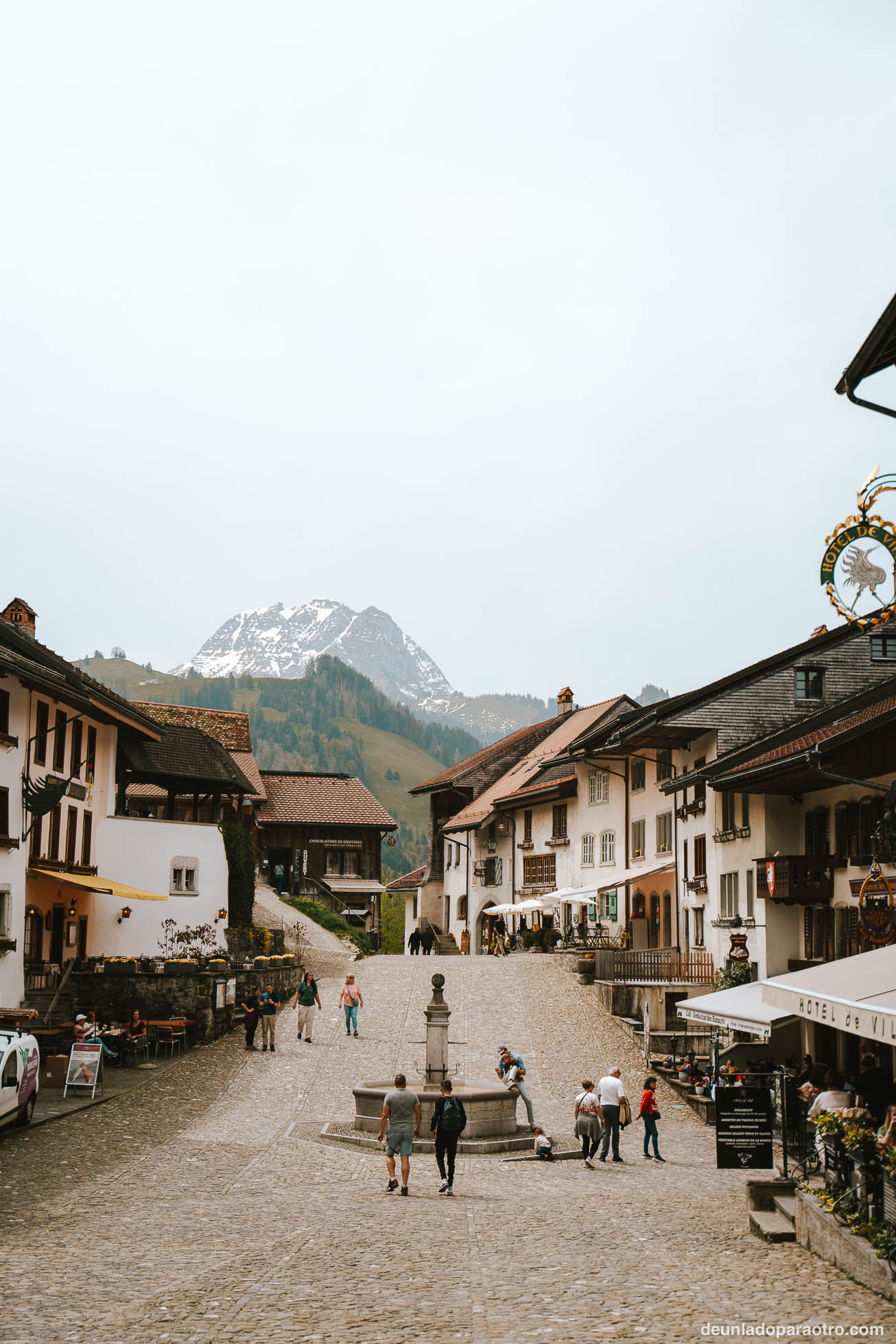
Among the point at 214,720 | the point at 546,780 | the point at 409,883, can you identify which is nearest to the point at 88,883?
the point at 546,780

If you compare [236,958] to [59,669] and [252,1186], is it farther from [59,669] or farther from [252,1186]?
[252,1186]

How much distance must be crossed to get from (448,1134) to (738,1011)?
16.0 feet

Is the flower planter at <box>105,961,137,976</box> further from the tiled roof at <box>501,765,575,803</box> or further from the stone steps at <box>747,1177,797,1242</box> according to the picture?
the tiled roof at <box>501,765,575,803</box>

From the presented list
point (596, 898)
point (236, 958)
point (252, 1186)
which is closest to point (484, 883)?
point (596, 898)

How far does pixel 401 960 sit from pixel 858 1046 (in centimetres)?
2176

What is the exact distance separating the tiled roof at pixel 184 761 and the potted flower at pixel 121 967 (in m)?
10.6

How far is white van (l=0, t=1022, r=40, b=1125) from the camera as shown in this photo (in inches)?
843

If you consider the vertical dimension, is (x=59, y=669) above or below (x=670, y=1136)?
above

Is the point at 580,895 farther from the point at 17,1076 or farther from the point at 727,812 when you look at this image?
the point at 17,1076

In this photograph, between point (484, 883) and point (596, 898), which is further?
point (484, 883)

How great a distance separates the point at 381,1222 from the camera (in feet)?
52.0

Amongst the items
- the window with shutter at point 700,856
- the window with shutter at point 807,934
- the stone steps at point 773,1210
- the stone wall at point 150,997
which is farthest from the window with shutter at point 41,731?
the stone steps at point 773,1210

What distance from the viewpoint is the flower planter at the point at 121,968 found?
35397mm

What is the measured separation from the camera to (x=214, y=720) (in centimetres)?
7194
